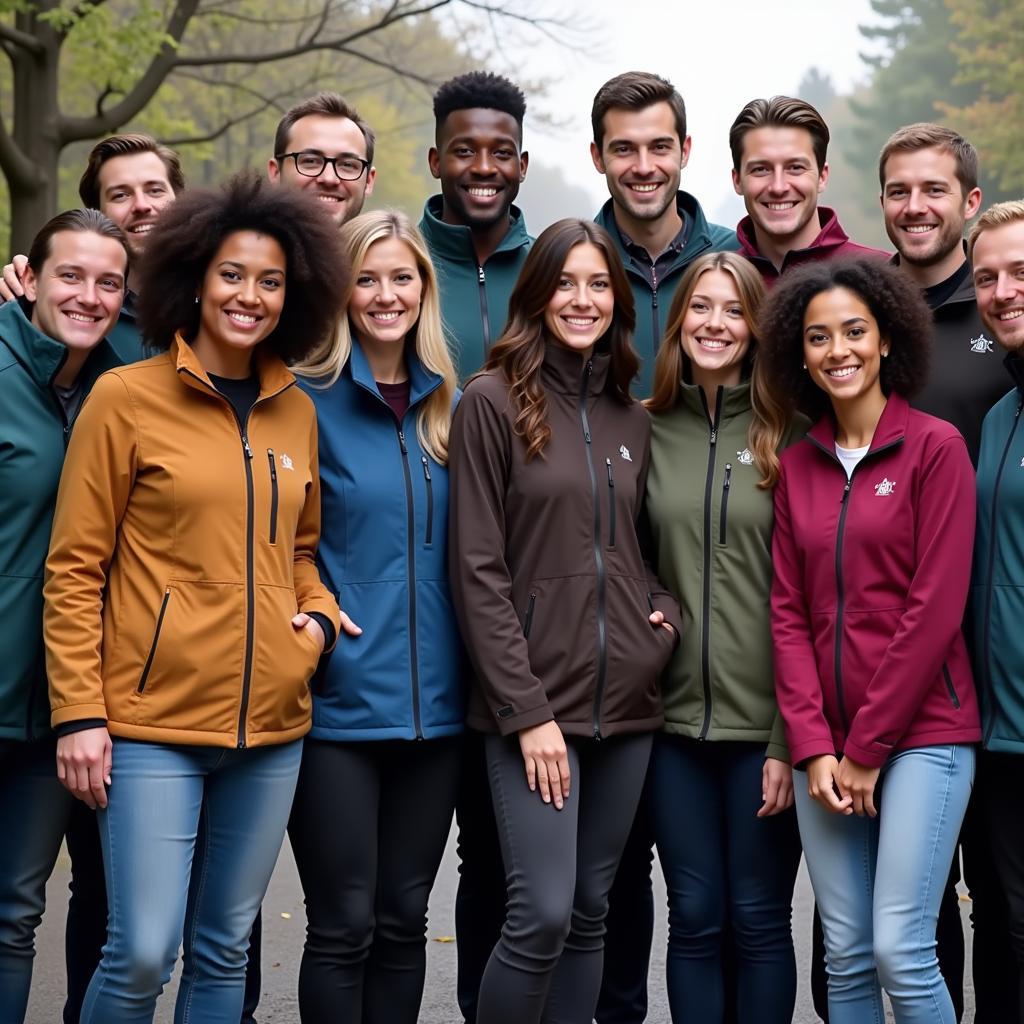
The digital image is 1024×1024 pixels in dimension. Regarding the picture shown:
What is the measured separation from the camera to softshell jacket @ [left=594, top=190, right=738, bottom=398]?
5.76 m

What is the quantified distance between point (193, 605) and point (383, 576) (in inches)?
27.3

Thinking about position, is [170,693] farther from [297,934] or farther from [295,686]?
[297,934]

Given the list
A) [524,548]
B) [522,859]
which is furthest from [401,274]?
[522,859]

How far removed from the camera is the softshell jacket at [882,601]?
443cm

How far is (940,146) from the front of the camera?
5547mm

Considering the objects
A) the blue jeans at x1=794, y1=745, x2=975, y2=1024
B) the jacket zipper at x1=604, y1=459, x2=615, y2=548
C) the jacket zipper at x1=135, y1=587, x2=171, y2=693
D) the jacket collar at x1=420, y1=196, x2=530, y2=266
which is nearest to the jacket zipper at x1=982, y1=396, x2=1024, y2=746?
the blue jeans at x1=794, y1=745, x2=975, y2=1024

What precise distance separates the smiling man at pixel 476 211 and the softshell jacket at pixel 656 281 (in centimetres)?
46

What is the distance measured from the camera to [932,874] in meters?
4.41

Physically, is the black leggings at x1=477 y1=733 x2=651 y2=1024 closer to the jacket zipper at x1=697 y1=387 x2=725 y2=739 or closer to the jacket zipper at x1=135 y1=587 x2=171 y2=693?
the jacket zipper at x1=697 y1=387 x2=725 y2=739

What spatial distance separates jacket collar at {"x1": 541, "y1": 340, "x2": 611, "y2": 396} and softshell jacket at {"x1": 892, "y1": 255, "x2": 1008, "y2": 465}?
1141mm

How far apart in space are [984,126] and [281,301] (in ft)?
112

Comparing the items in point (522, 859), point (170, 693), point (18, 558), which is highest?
point (18, 558)

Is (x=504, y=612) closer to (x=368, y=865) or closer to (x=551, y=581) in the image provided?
(x=551, y=581)

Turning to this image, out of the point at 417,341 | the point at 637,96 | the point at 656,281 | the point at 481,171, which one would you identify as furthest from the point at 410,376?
the point at 637,96
